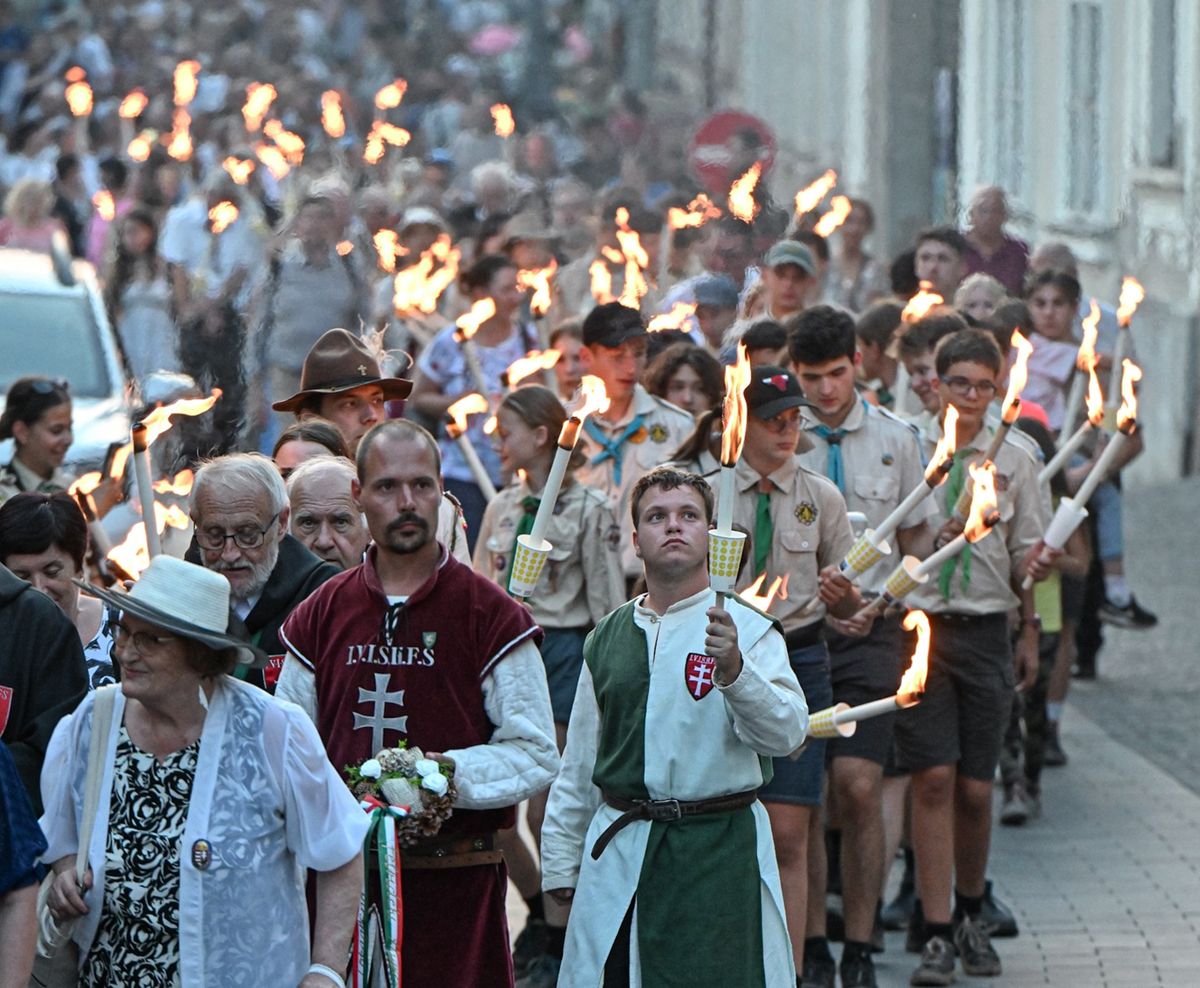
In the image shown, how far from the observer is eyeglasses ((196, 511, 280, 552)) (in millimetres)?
6566

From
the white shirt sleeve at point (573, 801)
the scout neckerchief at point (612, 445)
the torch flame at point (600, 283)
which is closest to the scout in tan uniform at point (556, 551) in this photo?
the scout neckerchief at point (612, 445)

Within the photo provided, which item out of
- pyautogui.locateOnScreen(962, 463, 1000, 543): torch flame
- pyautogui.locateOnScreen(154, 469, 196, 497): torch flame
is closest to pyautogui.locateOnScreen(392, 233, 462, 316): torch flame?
pyautogui.locateOnScreen(154, 469, 196, 497): torch flame

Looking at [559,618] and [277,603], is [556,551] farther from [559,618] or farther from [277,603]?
[277,603]

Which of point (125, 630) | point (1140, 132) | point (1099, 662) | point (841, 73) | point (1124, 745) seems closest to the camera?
point (125, 630)

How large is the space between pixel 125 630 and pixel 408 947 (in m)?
1.31

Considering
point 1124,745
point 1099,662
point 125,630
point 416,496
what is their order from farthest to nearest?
point 1099,662
point 1124,745
point 416,496
point 125,630

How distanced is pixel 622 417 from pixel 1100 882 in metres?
2.49

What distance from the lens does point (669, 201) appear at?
16.6 meters

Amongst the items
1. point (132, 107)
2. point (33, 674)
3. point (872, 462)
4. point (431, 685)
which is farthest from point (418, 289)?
point (132, 107)

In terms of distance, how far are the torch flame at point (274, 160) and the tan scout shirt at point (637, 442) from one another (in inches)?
388

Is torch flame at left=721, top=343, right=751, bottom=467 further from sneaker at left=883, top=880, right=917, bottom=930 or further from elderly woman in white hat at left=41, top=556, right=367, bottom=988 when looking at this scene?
sneaker at left=883, top=880, right=917, bottom=930

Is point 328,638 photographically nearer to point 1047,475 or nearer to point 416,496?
point 416,496

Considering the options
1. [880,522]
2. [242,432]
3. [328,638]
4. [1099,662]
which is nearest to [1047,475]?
[880,522]

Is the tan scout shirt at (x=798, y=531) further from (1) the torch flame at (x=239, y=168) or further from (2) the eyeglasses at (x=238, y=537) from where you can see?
(1) the torch flame at (x=239, y=168)
